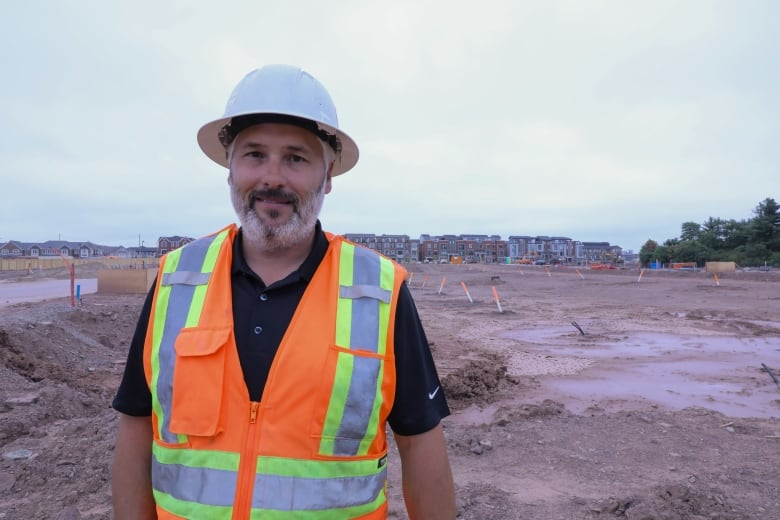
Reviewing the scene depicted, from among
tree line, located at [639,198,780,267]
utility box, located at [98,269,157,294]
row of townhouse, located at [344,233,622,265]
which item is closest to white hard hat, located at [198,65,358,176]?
utility box, located at [98,269,157,294]

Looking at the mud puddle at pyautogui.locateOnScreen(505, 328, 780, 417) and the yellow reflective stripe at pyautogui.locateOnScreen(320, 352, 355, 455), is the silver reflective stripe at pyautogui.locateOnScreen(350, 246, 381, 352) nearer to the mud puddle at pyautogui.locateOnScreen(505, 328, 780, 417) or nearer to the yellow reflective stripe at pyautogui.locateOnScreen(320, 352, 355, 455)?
the yellow reflective stripe at pyautogui.locateOnScreen(320, 352, 355, 455)

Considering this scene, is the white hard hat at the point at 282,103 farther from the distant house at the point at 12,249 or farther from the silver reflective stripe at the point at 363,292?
the distant house at the point at 12,249

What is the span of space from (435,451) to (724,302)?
78.3 feet

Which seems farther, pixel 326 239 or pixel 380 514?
pixel 326 239

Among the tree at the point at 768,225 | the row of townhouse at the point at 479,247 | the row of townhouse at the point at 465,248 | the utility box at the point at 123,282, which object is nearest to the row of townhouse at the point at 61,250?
the row of townhouse at the point at 465,248

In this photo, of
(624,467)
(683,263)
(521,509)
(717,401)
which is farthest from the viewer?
(683,263)

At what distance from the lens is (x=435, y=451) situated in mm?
1767

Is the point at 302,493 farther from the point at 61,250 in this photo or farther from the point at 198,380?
the point at 61,250

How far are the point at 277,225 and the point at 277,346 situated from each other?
0.45 m

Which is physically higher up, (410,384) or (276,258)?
(276,258)

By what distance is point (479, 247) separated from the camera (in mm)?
141375

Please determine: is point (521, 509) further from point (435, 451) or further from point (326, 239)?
point (326, 239)

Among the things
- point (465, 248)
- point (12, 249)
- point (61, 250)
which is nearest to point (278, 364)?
point (61, 250)

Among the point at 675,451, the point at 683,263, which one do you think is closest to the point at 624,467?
the point at 675,451
